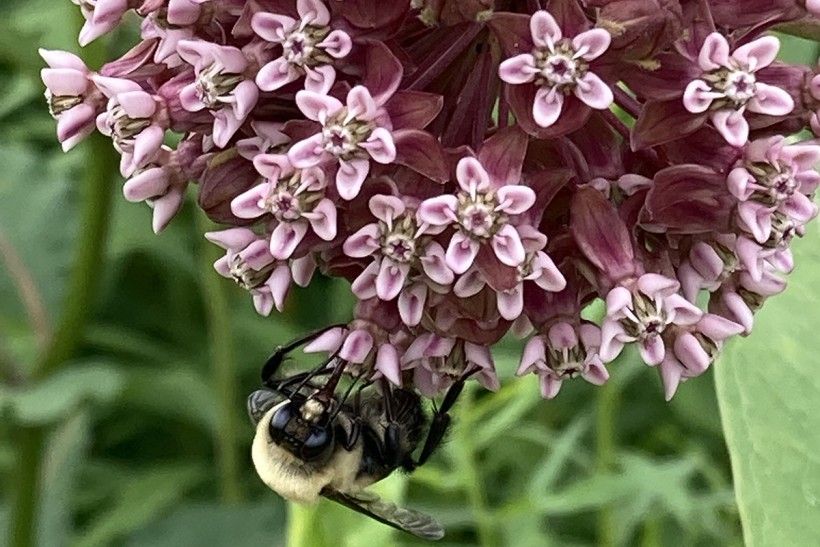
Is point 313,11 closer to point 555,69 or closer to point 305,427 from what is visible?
point 555,69

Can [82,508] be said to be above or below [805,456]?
below

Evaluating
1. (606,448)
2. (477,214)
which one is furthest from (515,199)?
(606,448)

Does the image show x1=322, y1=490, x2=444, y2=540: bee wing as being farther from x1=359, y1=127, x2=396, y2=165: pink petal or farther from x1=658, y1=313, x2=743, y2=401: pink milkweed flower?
x1=359, y1=127, x2=396, y2=165: pink petal

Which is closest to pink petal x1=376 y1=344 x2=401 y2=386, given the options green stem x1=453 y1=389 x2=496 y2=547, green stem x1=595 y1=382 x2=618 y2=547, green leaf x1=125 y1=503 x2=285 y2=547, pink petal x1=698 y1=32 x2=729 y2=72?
pink petal x1=698 y1=32 x2=729 y2=72

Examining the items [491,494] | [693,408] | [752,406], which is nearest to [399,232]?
[752,406]

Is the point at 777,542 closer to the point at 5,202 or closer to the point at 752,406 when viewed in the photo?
the point at 752,406

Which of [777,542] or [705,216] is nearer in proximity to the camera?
[705,216]

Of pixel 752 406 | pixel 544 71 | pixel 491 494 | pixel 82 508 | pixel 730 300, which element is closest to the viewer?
pixel 544 71
